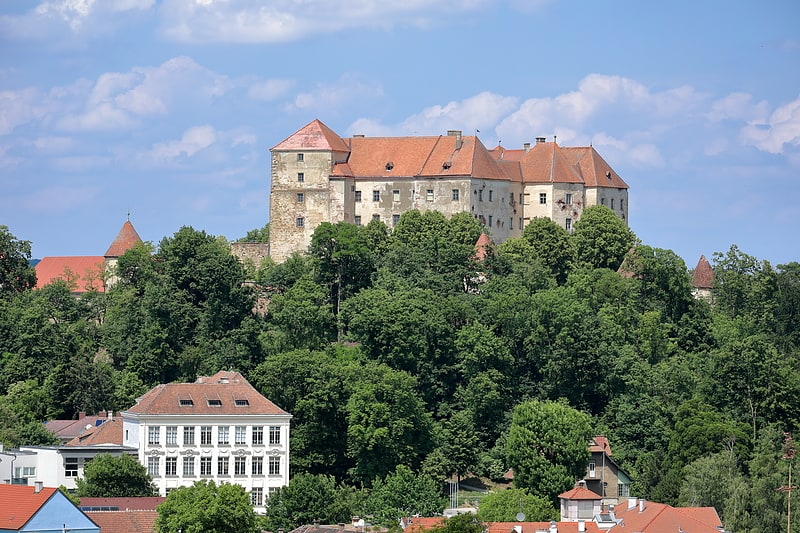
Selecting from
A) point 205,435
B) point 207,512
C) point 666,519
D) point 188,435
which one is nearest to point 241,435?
point 205,435

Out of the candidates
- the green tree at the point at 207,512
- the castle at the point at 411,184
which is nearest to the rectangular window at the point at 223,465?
the green tree at the point at 207,512

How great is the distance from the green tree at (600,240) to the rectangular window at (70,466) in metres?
34.6

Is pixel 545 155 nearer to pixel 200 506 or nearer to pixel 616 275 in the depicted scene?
pixel 616 275

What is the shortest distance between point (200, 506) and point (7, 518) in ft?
21.8

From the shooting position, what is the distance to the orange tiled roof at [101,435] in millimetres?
88000

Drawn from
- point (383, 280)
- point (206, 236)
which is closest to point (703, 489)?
point (383, 280)

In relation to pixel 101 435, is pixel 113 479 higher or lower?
lower

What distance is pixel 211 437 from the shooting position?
8944 centimetres

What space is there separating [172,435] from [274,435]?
4.60 m

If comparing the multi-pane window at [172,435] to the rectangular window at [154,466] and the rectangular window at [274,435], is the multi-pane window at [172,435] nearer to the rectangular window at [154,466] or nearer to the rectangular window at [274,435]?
Result: the rectangular window at [154,466]

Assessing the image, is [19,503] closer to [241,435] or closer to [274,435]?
[241,435]

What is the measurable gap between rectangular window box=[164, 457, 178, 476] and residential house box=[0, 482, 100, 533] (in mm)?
17780

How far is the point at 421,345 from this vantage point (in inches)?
3834

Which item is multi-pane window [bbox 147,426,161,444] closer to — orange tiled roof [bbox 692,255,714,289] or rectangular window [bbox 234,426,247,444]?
rectangular window [bbox 234,426,247,444]
